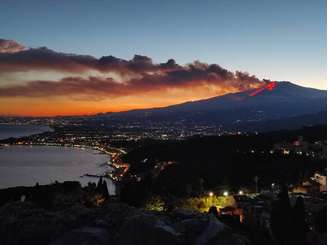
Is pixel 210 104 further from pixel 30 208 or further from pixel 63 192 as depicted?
pixel 30 208

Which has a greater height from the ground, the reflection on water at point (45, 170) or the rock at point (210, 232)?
the rock at point (210, 232)

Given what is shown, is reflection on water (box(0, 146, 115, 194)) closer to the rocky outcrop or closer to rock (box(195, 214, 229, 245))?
the rocky outcrop

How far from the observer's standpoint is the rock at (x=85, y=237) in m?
3.89

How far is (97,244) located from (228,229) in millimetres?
1056

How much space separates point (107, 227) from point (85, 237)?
0.30 metres

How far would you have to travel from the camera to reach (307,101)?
542 ft

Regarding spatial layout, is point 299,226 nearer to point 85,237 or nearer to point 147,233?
point 147,233

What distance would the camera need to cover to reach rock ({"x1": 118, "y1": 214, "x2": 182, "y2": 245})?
3834mm

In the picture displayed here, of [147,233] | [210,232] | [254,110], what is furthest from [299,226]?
[254,110]

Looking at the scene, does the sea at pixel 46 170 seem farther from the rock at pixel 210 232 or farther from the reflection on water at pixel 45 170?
the rock at pixel 210 232

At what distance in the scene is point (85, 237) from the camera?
12.8 feet

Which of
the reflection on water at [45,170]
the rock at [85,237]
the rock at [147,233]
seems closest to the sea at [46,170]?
the reflection on water at [45,170]

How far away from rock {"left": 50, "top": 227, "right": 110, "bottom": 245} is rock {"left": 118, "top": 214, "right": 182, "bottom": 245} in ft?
0.50

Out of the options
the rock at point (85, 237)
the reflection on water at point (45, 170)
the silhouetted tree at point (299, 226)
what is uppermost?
the rock at point (85, 237)
